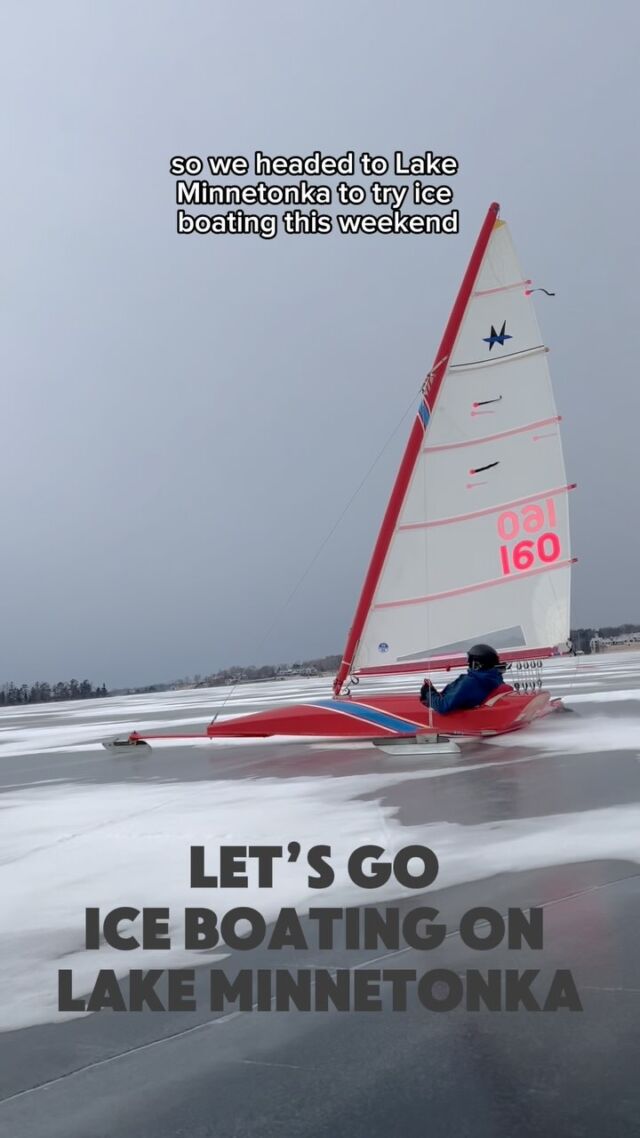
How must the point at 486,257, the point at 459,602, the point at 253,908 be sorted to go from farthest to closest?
1. the point at 486,257
2. the point at 459,602
3. the point at 253,908

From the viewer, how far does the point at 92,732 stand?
14.6 m

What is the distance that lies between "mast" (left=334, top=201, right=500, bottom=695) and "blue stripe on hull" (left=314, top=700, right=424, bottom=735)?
58 centimetres

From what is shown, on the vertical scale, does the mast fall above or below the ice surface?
above

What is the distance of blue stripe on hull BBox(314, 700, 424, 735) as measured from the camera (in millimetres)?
9430

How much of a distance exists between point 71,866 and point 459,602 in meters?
6.49

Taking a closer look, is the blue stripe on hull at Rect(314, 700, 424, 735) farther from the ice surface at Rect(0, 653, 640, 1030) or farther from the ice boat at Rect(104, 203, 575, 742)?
the ice surface at Rect(0, 653, 640, 1030)

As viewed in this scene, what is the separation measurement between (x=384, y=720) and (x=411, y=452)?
2.86m

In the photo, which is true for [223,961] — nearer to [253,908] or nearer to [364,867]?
[253,908]

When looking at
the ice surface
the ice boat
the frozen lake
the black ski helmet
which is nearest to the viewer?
the frozen lake

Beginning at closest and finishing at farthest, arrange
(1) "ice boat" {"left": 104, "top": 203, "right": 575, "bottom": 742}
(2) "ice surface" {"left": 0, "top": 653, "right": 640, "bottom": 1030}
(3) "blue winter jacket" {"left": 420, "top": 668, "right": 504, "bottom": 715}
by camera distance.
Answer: (2) "ice surface" {"left": 0, "top": 653, "right": 640, "bottom": 1030} < (3) "blue winter jacket" {"left": 420, "top": 668, "right": 504, "bottom": 715} < (1) "ice boat" {"left": 104, "top": 203, "right": 575, "bottom": 742}

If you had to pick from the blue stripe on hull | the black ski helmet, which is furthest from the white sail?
the blue stripe on hull

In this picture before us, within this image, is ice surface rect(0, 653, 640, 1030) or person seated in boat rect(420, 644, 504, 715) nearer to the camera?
ice surface rect(0, 653, 640, 1030)

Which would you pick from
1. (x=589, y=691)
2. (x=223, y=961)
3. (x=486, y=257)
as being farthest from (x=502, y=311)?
(x=223, y=961)

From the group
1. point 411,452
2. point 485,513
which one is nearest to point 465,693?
point 485,513
